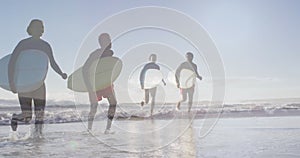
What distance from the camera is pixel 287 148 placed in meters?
4.83

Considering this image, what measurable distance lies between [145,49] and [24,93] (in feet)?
9.48

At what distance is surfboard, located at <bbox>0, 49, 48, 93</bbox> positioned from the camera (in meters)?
6.49

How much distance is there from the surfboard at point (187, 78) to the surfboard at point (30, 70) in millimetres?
5732

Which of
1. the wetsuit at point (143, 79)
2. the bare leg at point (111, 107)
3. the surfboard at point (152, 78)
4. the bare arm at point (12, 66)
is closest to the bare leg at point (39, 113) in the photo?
the bare arm at point (12, 66)

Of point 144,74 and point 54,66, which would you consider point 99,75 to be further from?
point 144,74

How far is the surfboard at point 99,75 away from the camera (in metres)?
7.32

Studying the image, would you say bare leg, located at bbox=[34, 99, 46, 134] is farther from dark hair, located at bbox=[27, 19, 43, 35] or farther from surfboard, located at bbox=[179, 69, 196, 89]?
surfboard, located at bbox=[179, 69, 196, 89]

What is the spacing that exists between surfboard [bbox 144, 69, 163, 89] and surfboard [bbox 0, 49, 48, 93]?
195 inches

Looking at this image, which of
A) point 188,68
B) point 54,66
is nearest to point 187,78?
point 188,68

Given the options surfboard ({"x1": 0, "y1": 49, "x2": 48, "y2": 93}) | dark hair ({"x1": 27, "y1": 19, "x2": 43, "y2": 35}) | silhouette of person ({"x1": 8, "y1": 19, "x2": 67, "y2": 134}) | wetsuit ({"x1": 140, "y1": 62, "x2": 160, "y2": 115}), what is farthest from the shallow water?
wetsuit ({"x1": 140, "y1": 62, "x2": 160, "y2": 115})

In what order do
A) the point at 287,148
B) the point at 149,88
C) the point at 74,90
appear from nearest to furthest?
1. the point at 287,148
2. the point at 74,90
3. the point at 149,88

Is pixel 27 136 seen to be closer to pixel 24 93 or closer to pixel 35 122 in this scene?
pixel 35 122

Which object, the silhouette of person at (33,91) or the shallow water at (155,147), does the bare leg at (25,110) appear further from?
the shallow water at (155,147)

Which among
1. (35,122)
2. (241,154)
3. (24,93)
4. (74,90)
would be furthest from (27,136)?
(241,154)
